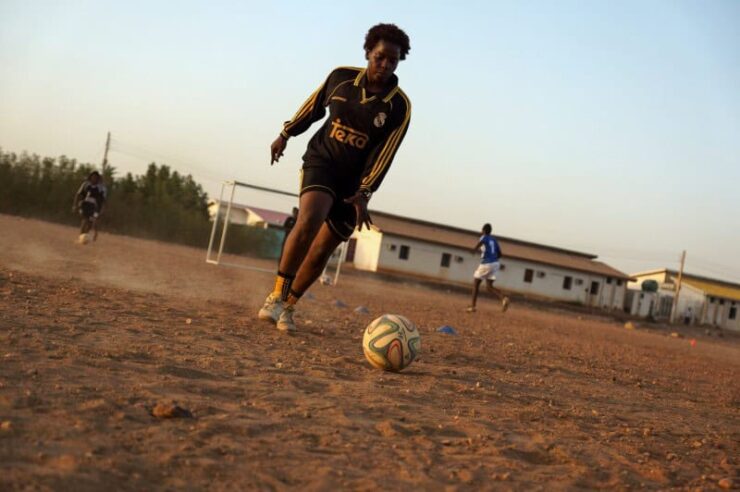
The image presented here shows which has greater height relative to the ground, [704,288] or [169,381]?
[704,288]

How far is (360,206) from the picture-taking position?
5.68 m

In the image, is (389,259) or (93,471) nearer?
(93,471)

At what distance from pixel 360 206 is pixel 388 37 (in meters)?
1.32

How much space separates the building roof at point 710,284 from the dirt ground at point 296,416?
2543 inches

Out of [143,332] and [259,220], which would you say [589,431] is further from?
[259,220]

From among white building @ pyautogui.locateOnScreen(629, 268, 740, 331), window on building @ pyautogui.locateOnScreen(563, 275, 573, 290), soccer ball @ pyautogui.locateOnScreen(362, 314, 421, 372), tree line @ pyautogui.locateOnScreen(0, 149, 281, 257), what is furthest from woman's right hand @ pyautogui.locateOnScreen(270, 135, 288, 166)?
white building @ pyautogui.locateOnScreen(629, 268, 740, 331)

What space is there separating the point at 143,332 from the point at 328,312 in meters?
4.48

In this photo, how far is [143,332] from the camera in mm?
4762

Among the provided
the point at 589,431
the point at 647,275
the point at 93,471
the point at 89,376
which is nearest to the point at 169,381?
the point at 89,376

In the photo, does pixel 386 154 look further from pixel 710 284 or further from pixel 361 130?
pixel 710 284

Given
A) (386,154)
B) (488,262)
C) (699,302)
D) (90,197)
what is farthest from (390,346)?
(699,302)

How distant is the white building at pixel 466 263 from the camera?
4978 centimetres

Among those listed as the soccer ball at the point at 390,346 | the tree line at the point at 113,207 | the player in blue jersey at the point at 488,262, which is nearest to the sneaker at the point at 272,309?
the soccer ball at the point at 390,346

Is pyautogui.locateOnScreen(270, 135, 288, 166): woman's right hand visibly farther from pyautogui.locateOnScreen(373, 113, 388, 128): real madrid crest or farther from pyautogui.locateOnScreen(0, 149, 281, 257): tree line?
pyautogui.locateOnScreen(0, 149, 281, 257): tree line
